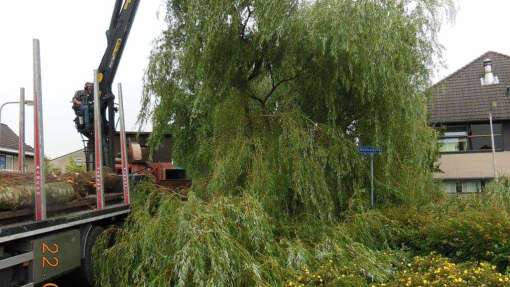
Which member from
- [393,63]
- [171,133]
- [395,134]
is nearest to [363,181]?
[395,134]

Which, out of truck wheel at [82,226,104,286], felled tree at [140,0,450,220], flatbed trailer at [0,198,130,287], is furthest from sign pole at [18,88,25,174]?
felled tree at [140,0,450,220]

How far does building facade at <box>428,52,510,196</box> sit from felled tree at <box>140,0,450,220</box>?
45.1 ft

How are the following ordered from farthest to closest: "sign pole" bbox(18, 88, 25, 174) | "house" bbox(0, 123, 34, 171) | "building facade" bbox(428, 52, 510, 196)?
"building facade" bbox(428, 52, 510, 196) → "sign pole" bbox(18, 88, 25, 174) → "house" bbox(0, 123, 34, 171)

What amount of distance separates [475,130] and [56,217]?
67.6 feet

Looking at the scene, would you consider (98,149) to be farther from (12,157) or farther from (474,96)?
(474,96)

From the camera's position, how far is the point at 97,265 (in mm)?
5477

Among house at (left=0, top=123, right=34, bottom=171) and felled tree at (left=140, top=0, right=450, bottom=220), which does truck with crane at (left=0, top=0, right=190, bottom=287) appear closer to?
house at (left=0, top=123, right=34, bottom=171)

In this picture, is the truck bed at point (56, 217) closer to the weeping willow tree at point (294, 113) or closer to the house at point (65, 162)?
the weeping willow tree at point (294, 113)

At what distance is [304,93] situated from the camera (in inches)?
307

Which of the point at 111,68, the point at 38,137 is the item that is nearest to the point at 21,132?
the point at 38,137

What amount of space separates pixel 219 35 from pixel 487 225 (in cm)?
450

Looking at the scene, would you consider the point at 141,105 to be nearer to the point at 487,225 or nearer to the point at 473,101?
the point at 487,225

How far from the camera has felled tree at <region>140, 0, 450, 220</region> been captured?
22.5 ft

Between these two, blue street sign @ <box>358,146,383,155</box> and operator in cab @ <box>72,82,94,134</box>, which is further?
blue street sign @ <box>358,146,383,155</box>
